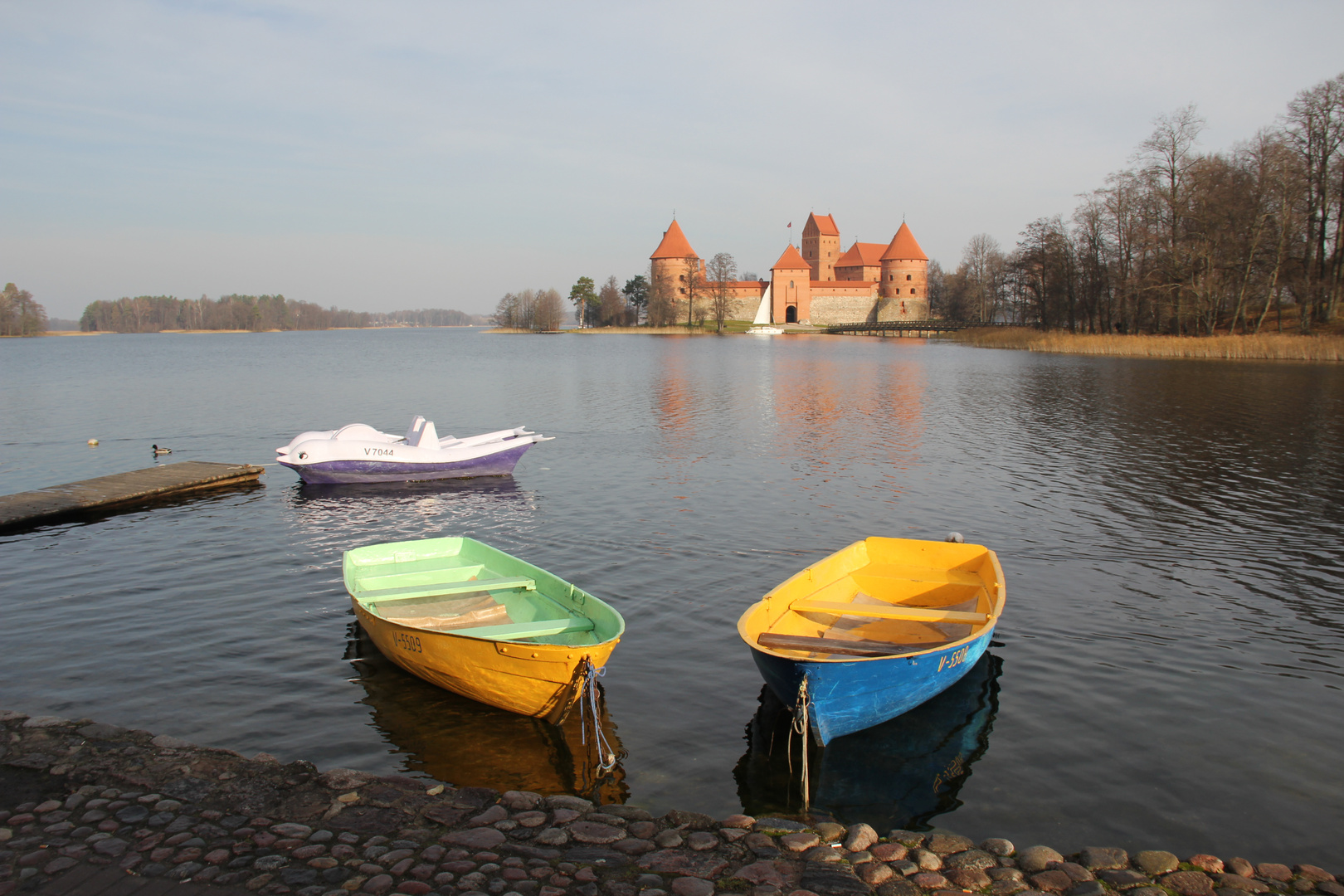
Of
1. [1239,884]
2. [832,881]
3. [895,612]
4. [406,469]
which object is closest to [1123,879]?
[1239,884]

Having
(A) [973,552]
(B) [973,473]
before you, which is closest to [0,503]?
(A) [973,552]

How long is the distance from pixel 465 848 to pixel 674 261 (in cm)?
11831

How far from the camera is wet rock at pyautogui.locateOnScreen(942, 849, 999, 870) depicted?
15.3 ft

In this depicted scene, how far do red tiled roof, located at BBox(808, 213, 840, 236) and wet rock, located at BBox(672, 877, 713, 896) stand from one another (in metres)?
134

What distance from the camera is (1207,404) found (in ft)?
92.5

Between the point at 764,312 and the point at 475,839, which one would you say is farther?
the point at 764,312

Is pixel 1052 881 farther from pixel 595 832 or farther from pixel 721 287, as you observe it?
pixel 721 287

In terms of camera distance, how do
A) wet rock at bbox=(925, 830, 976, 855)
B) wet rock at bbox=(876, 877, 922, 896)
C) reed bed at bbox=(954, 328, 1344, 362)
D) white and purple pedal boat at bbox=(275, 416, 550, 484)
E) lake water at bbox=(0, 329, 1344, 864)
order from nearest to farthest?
wet rock at bbox=(876, 877, 922, 896) → wet rock at bbox=(925, 830, 976, 855) → lake water at bbox=(0, 329, 1344, 864) → white and purple pedal boat at bbox=(275, 416, 550, 484) → reed bed at bbox=(954, 328, 1344, 362)

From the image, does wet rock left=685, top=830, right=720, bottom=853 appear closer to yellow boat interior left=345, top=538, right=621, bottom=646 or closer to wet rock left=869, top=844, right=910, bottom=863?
wet rock left=869, top=844, right=910, bottom=863

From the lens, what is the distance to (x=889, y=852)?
477cm

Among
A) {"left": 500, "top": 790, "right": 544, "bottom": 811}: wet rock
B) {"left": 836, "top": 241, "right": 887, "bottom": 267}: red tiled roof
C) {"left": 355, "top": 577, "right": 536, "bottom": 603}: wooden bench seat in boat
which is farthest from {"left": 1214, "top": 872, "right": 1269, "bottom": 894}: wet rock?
{"left": 836, "top": 241, "right": 887, "bottom": 267}: red tiled roof

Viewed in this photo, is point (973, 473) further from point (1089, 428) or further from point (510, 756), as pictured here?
point (510, 756)

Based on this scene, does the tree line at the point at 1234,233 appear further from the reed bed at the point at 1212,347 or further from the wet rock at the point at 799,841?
the wet rock at the point at 799,841

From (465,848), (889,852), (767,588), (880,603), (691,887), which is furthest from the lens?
(767,588)
